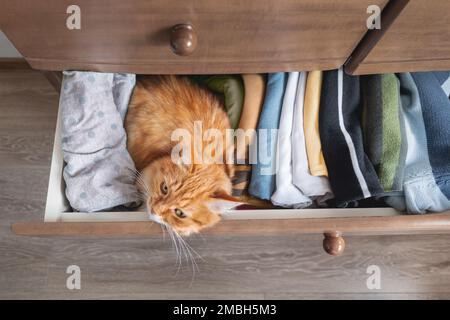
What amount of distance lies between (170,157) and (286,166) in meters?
0.22

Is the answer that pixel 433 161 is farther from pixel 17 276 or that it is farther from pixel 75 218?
pixel 17 276

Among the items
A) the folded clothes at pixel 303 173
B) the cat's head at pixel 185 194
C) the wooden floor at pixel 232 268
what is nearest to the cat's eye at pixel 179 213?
the cat's head at pixel 185 194

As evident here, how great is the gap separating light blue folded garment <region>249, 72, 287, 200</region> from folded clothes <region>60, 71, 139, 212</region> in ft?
0.79

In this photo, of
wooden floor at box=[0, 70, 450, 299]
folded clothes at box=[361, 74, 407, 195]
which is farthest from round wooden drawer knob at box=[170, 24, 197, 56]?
wooden floor at box=[0, 70, 450, 299]

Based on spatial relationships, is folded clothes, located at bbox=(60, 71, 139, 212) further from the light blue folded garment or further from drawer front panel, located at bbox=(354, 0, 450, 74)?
drawer front panel, located at bbox=(354, 0, 450, 74)

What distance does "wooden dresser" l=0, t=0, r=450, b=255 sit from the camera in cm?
57

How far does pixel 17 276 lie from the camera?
1.11 m

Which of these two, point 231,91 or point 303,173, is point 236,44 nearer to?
point 231,91

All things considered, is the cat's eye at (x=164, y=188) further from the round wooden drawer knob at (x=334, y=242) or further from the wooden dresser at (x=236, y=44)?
the round wooden drawer knob at (x=334, y=242)

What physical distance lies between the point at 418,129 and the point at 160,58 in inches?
19.8

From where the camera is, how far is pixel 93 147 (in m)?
0.77

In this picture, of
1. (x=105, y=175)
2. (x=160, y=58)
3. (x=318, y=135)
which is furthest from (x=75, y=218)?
(x=318, y=135)

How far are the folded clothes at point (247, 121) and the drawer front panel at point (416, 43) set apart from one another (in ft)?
0.61

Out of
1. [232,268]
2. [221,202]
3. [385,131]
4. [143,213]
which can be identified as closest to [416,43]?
[385,131]
